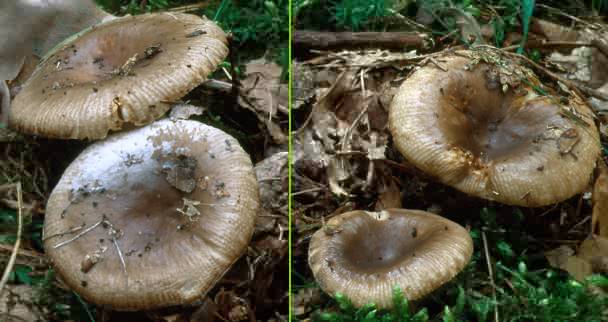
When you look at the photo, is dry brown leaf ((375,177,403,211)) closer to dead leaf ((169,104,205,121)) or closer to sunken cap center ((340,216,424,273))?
sunken cap center ((340,216,424,273))

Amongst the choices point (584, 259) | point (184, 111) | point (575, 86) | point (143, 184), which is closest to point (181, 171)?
point (143, 184)

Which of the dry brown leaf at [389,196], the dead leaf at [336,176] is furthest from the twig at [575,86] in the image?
the dead leaf at [336,176]

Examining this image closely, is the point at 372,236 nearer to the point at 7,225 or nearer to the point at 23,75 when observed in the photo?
the point at 7,225

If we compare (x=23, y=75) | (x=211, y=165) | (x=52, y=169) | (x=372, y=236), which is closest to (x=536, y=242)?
(x=372, y=236)

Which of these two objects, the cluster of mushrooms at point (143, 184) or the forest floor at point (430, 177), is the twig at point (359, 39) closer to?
the forest floor at point (430, 177)

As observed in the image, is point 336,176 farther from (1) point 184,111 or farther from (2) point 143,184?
(2) point 143,184

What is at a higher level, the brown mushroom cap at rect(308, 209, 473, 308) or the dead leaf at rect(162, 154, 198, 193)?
the dead leaf at rect(162, 154, 198, 193)

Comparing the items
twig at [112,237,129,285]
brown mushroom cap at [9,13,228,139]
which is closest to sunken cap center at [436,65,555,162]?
brown mushroom cap at [9,13,228,139]
